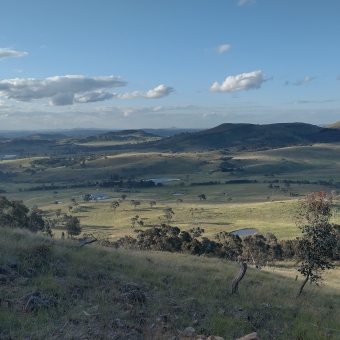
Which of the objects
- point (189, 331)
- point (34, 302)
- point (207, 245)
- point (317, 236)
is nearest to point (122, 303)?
point (189, 331)

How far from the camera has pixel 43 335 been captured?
7.36 m

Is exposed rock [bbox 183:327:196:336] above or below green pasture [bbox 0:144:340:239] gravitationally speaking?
above

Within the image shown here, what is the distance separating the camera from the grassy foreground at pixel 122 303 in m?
8.09

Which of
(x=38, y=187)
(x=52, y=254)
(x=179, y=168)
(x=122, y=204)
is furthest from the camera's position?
(x=179, y=168)

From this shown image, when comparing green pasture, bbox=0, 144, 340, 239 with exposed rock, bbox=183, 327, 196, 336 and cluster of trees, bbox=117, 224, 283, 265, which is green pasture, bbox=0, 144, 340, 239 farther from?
exposed rock, bbox=183, 327, 196, 336

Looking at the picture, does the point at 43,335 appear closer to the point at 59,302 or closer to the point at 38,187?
the point at 59,302

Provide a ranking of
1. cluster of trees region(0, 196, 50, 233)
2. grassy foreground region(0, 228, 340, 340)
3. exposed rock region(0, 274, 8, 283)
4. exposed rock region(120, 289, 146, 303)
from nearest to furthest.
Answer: grassy foreground region(0, 228, 340, 340) → exposed rock region(0, 274, 8, 283) → exposed rock region(120, 289, 146, 303) → cluster of trees region(0, 196, 50, 233)

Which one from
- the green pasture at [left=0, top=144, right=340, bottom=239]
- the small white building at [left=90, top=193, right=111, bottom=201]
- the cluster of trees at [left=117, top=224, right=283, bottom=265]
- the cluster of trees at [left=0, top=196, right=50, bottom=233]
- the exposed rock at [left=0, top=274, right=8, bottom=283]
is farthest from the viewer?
the small white building at [left=90, top=193, right=111, bottom=201]

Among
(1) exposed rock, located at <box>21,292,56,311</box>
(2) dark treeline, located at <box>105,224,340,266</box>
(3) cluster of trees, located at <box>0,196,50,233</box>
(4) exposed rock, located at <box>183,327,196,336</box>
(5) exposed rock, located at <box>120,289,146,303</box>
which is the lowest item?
(2) dark treeline, located at <box>105,224,340,266</box>

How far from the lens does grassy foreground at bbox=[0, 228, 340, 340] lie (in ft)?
26.5

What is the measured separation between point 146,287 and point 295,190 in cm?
11344

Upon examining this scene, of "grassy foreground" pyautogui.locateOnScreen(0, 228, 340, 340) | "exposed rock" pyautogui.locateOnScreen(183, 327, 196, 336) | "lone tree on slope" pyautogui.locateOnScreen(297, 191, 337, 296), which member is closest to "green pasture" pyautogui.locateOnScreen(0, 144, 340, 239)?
"lone tree on slope" pyautogui.locateOnScreen(297, 191, 337, 296)

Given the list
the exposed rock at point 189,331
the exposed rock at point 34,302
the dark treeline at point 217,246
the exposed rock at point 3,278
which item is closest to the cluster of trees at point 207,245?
the dark treeline at point 217,246

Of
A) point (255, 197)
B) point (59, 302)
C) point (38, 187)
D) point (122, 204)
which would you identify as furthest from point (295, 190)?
point (59, 302)
